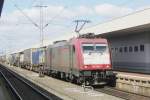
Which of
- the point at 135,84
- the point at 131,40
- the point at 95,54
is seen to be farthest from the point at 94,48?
the point at 131,40

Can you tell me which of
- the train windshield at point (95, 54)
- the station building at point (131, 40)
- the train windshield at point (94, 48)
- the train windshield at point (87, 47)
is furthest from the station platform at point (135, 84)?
the station building at point (131, 40)

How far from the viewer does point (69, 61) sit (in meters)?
31.1

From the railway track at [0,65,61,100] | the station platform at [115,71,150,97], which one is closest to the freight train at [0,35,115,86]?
the station platform at [115,71,150,97]

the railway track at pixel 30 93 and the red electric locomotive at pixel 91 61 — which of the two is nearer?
the railway track at pixel 30 93

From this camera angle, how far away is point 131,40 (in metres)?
44.4

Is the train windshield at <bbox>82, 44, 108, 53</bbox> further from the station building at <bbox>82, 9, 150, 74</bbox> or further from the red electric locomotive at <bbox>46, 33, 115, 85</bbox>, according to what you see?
the station building at <bbox>82, 9, 150, 74</bbox>

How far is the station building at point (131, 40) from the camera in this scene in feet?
118

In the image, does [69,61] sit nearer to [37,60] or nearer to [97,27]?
[97,27]

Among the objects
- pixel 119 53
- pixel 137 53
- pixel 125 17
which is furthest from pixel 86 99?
pixel 119 53

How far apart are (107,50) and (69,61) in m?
3.43

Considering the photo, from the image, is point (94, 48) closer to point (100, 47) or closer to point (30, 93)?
point (100, 47)

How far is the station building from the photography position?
35963mm

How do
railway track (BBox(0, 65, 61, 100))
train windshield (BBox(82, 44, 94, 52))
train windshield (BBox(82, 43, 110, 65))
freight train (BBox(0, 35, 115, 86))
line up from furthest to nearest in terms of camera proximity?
1. train windshield (BBox(82, 44, 94, 52))
2. train windshield (BBox(82, 43, 110, 65))
3. freight train (BBox(0, 35, 115, 86))
4. railway track (BBox(0, 65, 61, 100))

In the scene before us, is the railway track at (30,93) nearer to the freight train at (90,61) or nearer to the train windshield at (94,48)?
the freight train at (90,61)
